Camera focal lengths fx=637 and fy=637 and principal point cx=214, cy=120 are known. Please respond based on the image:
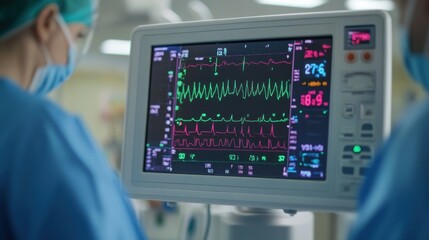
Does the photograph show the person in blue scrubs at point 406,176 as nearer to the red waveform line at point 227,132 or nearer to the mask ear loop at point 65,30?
the red waveform line at point 227,132

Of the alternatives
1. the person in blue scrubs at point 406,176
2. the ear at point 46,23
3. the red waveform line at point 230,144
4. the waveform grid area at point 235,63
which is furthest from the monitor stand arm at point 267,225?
the ear at point 46,23

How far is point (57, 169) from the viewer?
982 mm

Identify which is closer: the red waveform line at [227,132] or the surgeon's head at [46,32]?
the surgeon's head at [46,32]

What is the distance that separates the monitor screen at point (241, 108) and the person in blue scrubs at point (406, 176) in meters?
0.33

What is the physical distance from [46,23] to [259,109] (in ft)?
1.51

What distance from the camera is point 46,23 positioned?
1121 millimetres

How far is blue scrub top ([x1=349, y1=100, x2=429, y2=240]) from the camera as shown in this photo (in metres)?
0.79

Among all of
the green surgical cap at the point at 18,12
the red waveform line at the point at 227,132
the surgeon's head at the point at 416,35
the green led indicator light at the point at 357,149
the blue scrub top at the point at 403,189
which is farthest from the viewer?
the red waveform line at the point at 227,132

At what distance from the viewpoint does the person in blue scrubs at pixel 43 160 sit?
0.96 meters

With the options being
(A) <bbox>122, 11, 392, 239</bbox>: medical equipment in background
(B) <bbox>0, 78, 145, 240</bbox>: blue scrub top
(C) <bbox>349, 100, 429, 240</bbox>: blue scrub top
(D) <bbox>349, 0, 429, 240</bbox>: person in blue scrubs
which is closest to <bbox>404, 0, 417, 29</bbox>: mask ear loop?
(D) <bbox>349, 0, 429, 240</bbox>: person in blue scrubs

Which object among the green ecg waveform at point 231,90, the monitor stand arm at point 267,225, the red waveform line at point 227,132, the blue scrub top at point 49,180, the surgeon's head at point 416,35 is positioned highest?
the surgeon's head at point 416,35

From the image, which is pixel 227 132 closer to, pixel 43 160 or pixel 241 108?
pixel 241 108

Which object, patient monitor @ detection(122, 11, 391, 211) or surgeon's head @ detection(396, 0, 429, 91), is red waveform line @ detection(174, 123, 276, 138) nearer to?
patient monitor @ detection(122, 11, 391, 211)

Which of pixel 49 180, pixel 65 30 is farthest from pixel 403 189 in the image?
pixel 65 30
